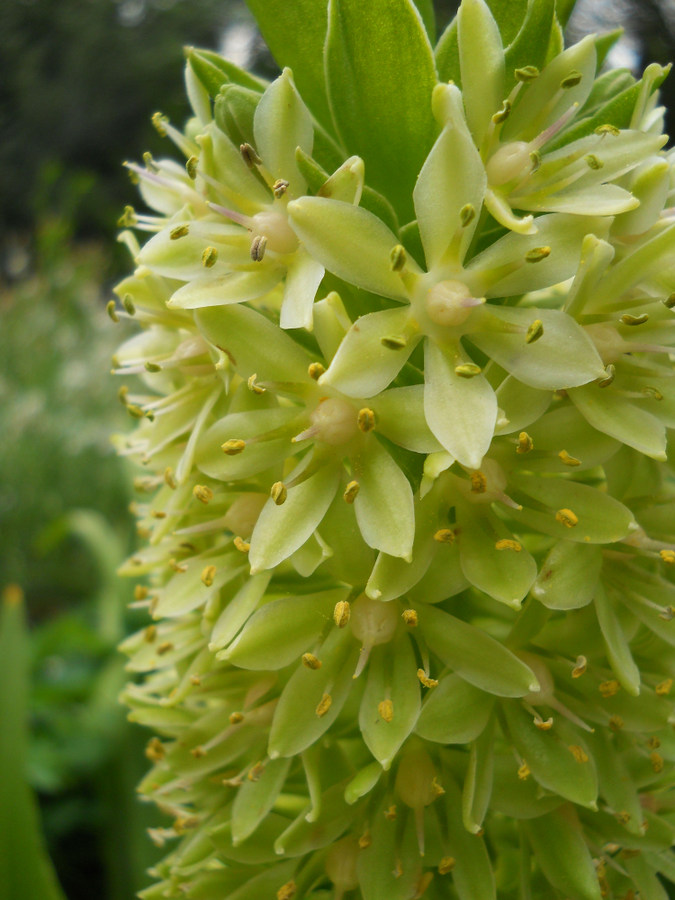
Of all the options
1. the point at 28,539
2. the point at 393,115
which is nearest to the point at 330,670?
the point at 393,115

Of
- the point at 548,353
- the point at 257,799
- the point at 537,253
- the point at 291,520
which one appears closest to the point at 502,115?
the point at 537,253

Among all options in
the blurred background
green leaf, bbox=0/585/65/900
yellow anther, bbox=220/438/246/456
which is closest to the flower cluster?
yellow anther, bbox=220/438/246/456

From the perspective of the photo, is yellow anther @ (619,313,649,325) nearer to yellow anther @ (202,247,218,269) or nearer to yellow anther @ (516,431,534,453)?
yellow anther @ (516,431,534,453)

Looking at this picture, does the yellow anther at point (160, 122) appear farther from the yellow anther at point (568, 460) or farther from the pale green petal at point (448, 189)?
the yellow anther at point (568, 460)

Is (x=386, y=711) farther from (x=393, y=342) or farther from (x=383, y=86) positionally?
(x=383, y=86)

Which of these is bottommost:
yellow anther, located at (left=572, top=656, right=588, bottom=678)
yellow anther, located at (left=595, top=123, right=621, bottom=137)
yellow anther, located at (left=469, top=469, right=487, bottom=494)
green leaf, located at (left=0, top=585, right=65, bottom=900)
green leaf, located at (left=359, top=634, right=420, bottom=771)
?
green leaf, located at (left=0, top=585, right=65, bottom=900)

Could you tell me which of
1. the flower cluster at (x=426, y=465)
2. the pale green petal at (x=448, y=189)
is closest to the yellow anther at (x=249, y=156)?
the flower cluster at (x=426, y=465)
